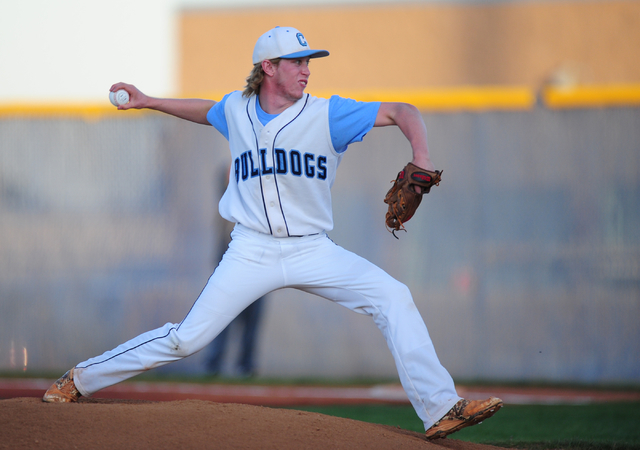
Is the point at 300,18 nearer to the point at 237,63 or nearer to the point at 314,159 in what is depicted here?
the point at 237,63

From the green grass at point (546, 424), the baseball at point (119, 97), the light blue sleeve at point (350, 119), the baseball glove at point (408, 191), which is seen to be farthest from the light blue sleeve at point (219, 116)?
the green grass at point (546, 424)

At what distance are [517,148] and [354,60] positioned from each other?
12531 mm

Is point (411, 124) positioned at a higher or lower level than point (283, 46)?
lower

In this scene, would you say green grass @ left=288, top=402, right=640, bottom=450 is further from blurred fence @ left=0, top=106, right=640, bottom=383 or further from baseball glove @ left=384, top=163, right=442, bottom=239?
baseball glove @ left=384, top=163, right=442, bottom=239

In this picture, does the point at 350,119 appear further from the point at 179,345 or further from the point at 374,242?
the point at 374,242

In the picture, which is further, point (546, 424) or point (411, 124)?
point (546, 424)

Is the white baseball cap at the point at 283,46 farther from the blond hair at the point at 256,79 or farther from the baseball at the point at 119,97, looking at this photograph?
the baseball at the point at 119,97

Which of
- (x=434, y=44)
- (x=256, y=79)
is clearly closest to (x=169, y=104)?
(x=256, y=79)

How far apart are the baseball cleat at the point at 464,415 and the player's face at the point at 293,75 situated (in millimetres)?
1779

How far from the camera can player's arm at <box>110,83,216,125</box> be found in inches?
144

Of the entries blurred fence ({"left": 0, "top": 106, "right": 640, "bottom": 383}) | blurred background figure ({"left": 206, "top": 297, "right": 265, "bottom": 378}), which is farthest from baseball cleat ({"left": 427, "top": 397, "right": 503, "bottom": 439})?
blurred background figure ({"left": 206, "top": 297, "right": 265, "bottom": 378})

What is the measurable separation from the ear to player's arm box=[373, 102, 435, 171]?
2.03 ft

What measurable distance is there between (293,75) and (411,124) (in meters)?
0.71

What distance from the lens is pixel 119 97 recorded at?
3611mm
